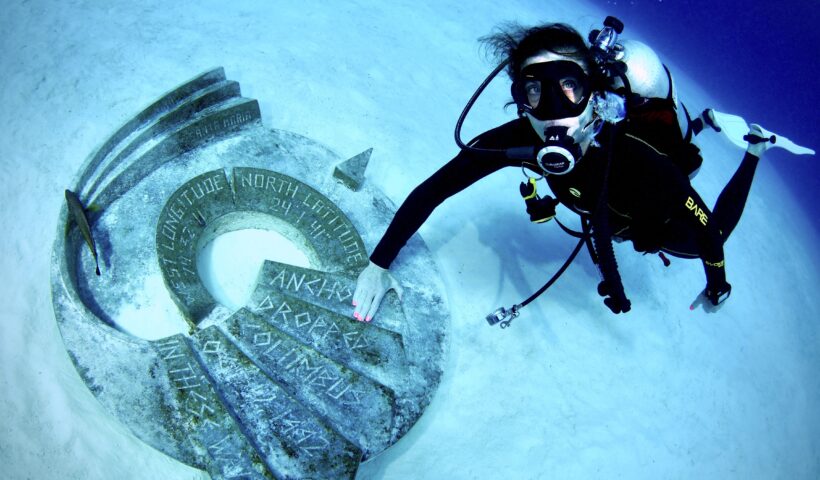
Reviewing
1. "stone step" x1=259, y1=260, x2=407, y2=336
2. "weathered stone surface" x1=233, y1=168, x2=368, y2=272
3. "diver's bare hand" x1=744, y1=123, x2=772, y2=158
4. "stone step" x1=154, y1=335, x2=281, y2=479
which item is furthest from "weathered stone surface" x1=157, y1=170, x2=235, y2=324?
"diver's bare hand" x1=744, y1=123, x2=772, y2=158

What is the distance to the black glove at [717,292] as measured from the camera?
377 centimetres

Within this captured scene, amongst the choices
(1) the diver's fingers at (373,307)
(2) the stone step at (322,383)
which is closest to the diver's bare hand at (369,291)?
(1) the diver's fingers at (373,307)

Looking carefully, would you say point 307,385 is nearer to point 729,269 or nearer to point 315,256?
point 315,256

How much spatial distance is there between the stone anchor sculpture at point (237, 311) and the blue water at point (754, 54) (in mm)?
13872

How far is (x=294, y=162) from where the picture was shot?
17.0 feet

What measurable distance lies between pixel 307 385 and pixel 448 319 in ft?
5.44

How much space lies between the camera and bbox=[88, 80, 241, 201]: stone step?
14.7 ft

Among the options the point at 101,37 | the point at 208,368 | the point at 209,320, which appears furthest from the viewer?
the point at 101,37

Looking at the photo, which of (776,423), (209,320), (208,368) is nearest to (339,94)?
(209,320)

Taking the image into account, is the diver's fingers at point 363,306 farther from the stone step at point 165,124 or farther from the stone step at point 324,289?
the stone step at point 165,124

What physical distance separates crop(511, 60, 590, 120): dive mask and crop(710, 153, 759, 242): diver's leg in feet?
8.01

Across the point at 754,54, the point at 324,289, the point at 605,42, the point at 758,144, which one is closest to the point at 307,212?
the point at 324,289

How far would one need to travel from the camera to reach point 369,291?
4.20 m

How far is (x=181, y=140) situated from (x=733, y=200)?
18.5 ft
